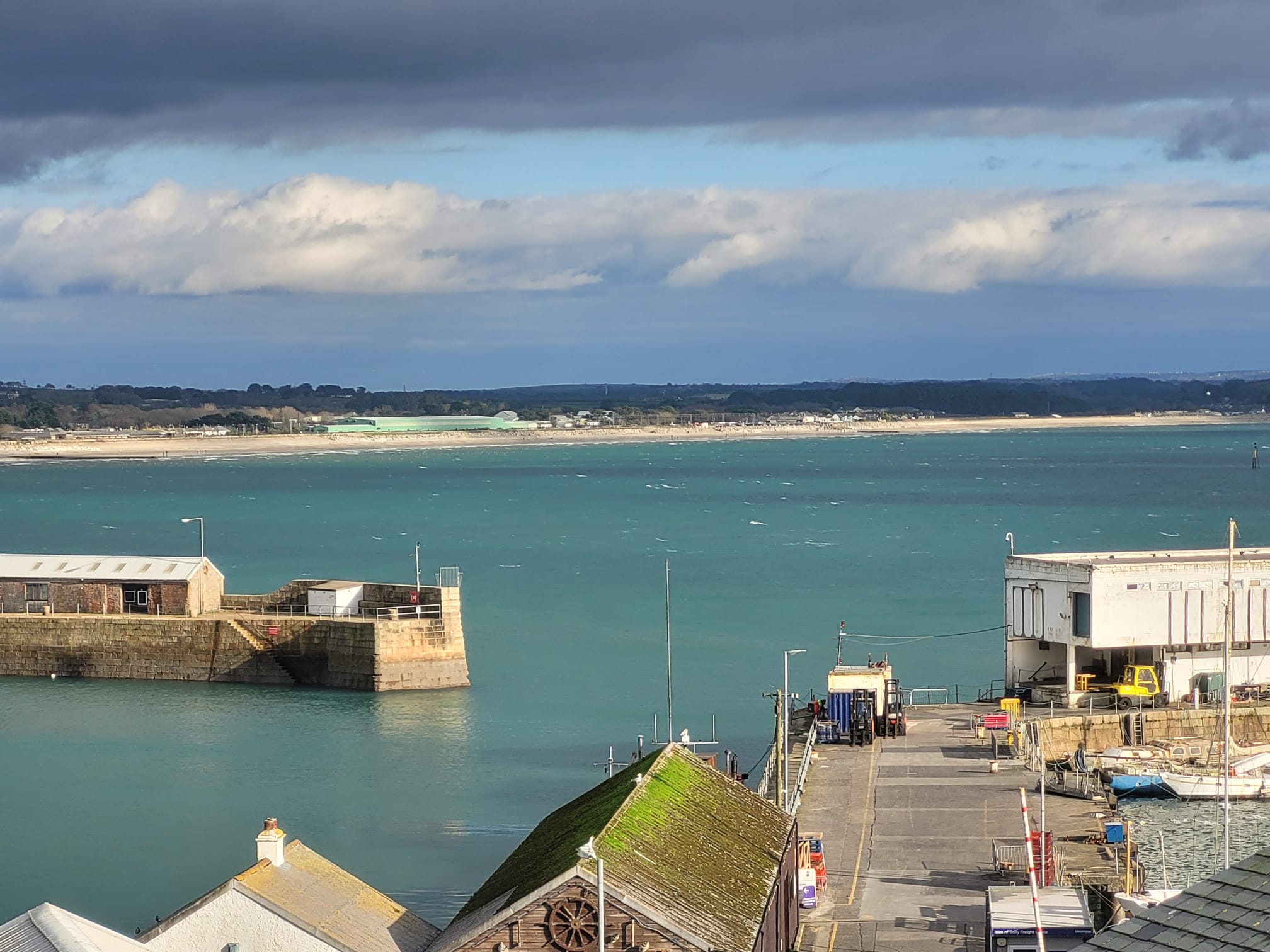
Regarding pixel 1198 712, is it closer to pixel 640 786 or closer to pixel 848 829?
pixel 848 829

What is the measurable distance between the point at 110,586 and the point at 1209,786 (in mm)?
34443

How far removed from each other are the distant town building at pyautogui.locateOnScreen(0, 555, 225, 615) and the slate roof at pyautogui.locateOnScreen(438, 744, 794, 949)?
35486mm

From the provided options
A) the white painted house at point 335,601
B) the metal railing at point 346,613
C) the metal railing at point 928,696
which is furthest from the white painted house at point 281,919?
the white painted house at point 335,601

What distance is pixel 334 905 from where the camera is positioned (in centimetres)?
1986

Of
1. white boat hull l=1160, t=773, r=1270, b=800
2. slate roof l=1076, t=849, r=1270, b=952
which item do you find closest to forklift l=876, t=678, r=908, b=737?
white boat hull l=1160, t=773, r=1270, b=800

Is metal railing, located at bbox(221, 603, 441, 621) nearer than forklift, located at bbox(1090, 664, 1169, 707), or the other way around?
forklift, located at bbox(1090, 664, 1169, 707)

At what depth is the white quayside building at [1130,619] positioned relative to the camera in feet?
132

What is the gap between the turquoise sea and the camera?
36.5m

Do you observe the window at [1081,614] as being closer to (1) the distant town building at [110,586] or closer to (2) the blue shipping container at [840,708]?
(2) the blue shipping container at [840,708]

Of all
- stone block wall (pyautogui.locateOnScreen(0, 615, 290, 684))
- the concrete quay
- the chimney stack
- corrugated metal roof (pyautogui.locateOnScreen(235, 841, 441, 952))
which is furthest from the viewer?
stone block wall (pyautogui.locateOnScreen(0, 615, 290, 684))

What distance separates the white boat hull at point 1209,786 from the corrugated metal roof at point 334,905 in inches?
744

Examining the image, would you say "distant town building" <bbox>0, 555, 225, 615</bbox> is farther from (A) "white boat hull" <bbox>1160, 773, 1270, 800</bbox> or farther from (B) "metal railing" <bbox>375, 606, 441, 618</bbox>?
(A) "white boat hull" <bbox>1160, 773, 1270, 800</bbox>

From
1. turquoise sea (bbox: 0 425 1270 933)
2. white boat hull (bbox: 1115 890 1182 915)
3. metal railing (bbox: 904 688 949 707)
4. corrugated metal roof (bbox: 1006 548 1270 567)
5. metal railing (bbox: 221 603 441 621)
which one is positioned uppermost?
corrugated metal roof (bbox: 1006 548 1270 567)

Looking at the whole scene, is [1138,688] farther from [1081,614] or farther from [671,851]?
[671,851]
